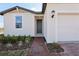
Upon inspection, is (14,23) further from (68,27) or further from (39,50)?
(39,50)

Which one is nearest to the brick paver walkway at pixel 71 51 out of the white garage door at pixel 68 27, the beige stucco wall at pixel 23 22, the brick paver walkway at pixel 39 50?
the brick paver walkway at pixel 39 50

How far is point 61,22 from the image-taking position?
11711 millimetres

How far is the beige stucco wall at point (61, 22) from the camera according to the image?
11289mm

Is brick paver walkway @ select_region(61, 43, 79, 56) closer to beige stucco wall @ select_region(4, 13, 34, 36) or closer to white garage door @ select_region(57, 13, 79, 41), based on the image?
white garage door @ select_region(57, 13, 79, 41)

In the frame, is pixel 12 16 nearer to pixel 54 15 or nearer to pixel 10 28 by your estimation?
pixel 10 28

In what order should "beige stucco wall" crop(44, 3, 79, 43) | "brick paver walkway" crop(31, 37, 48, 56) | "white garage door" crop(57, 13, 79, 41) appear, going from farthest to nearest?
1. "white garage door" crop(57, 13, 79, 41)
2. "beige stucco wall" crop(44, 3, 79, 43)
3. "brick paver walkway" crop(31, 37, 48, 56)

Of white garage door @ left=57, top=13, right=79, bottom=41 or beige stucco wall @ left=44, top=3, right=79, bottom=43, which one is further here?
white garage door @ left=57, top=13, right=79, bottom=41

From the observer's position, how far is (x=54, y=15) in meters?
11.3

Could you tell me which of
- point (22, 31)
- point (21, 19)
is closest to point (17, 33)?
point (22, 31)

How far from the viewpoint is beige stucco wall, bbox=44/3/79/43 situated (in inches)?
444

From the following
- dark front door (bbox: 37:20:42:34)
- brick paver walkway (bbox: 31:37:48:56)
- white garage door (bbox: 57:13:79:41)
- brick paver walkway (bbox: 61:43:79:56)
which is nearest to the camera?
brick paver walkway (bbox: 61:43:79:56)

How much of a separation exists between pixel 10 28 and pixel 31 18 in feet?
9.61

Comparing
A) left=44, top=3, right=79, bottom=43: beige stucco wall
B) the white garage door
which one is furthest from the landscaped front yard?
the white garage door

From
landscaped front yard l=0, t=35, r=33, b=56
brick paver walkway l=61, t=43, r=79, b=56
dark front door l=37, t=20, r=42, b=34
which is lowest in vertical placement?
landscaped front yard l=0, t=35, r=33, b=56
